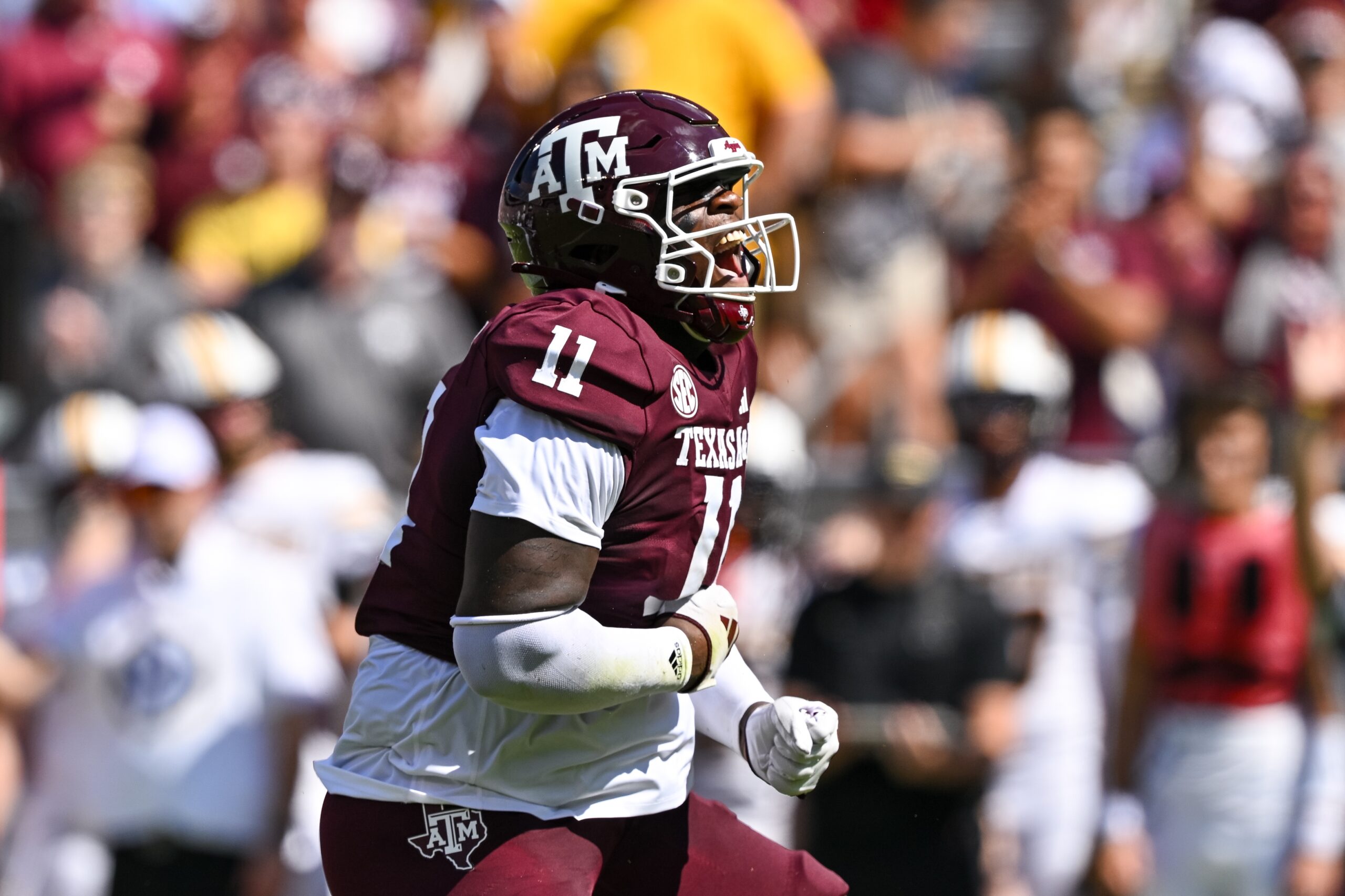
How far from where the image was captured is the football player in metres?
2.73

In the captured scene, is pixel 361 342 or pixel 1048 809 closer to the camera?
pixel 1048 809

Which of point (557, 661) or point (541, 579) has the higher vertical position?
point (541, 579)

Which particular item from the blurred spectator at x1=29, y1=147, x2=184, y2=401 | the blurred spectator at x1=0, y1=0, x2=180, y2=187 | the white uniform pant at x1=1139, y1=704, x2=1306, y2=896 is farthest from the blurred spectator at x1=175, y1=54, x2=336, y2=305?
the white uniform pant at x1=1139, y1=704, x2=1306, y2=896

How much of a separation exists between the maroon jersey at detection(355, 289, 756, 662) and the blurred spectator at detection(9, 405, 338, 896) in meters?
2.60

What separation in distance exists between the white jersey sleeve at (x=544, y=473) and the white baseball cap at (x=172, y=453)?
3.12 m

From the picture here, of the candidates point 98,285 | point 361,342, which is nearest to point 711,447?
point 361,342

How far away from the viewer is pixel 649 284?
3053mm

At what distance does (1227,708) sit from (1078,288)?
1581 millimetres

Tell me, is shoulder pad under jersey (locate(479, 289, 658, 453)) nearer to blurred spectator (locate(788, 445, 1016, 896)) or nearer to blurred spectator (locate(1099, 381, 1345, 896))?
blurred spectator (locate(788, 445, 1016, 896))

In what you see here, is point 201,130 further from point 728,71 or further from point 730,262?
point 730,262

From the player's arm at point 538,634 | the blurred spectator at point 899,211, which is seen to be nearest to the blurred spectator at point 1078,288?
the blurred spectator at point 899,211

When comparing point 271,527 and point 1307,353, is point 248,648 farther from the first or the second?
point 1307,353

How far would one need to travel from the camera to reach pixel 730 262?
10.3ft

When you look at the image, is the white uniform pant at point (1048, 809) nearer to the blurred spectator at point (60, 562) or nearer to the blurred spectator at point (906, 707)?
the blurred spectator at point (906, 707)
